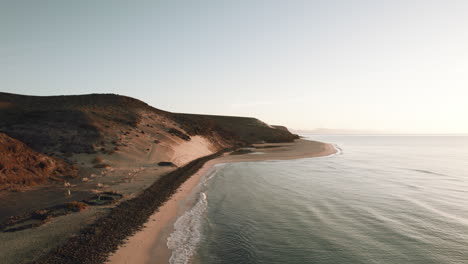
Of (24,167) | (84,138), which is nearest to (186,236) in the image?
(24,167)

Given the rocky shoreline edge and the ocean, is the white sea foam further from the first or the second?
the rocky shoreline edge

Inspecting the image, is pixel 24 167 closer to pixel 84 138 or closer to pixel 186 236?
pixel 84 138

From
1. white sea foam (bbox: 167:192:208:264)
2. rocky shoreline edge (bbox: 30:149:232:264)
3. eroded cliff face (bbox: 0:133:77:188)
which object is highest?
eroded cliff face (bbox: 0:133:77:188)

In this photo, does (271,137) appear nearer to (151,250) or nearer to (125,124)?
(125,124)

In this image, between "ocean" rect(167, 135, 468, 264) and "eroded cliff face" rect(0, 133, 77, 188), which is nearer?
"ocean" rect(167, 135, 468, 264)

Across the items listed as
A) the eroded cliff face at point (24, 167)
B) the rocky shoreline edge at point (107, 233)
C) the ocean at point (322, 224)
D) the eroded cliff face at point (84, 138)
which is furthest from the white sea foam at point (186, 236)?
the eroded cliff face at point (84, 138)

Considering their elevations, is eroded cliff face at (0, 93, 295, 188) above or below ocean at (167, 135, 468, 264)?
above

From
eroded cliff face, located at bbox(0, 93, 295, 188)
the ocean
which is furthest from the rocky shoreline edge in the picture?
eroded cliff face, located at bbox(0, 93, 295, 188)
